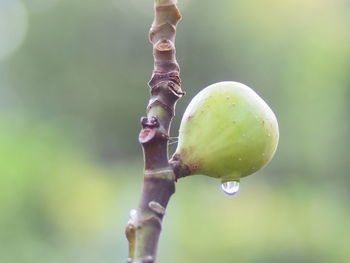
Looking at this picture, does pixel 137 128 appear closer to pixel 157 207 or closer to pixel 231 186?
pixel 231 186

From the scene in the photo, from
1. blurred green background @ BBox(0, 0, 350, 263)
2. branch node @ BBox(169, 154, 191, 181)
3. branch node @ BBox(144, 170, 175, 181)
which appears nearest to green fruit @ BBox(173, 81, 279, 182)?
branch node @ BBox(169, 154, 191, 181)

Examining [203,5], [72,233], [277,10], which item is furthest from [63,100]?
[72,233]

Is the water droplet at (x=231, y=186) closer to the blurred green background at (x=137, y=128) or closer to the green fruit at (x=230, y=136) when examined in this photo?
the green fruit at (x=230, y=136)

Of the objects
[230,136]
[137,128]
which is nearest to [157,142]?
[230,136]

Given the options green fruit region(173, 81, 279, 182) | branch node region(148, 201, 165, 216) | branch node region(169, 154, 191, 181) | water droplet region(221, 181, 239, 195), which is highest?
green fruit region(173, 81, 279, 182)

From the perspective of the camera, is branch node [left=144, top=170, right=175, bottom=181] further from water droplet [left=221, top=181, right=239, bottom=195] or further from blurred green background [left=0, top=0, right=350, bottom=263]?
blurred green background [left=0, top=0, right=350, bottom=263]

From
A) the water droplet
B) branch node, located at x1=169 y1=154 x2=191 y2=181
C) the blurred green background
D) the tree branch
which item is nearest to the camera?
the tree branch
